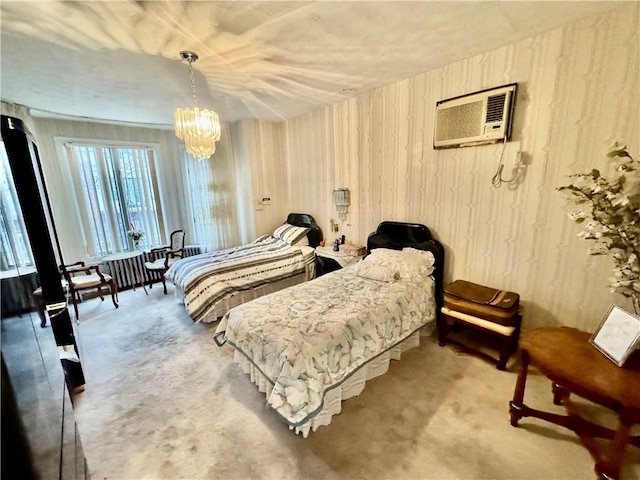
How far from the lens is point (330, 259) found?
3.54 metres

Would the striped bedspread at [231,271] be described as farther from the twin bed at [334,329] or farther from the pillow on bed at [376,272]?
the pillow on bed at [376,272]

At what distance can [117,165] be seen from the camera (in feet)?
14.2

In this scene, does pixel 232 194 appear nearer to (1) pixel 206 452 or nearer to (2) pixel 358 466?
(1) pixel 206 452

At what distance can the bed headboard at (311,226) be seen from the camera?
4.18 meters

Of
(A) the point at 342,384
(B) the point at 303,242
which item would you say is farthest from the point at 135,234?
(A) the point at 342,384

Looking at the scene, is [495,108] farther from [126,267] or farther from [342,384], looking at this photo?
[126,267]

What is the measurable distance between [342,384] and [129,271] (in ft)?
13.4

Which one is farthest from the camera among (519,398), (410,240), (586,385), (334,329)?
(410,240)

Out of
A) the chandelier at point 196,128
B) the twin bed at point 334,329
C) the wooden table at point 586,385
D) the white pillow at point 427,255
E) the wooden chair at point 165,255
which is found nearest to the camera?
the wooden table at point 586,385

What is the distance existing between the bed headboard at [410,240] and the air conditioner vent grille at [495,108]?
1.14 m

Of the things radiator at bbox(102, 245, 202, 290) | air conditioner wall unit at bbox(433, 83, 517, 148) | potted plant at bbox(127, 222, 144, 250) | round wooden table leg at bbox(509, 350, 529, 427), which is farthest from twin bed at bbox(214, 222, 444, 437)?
potted plant at bbox(127, 222, 144, 250)

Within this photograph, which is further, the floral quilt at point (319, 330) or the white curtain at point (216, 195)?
the white curtain at point (216, 195)

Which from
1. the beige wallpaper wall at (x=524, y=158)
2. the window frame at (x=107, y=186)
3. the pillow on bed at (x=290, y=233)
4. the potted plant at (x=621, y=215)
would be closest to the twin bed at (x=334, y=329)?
the beige wallpaper wall at (x=524, y=158)

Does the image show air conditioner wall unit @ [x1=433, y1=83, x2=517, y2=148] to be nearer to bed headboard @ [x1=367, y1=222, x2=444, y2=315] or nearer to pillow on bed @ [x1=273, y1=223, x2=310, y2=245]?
bed headboard @ [x1=367, y1=222, x2=444, y2=315]
